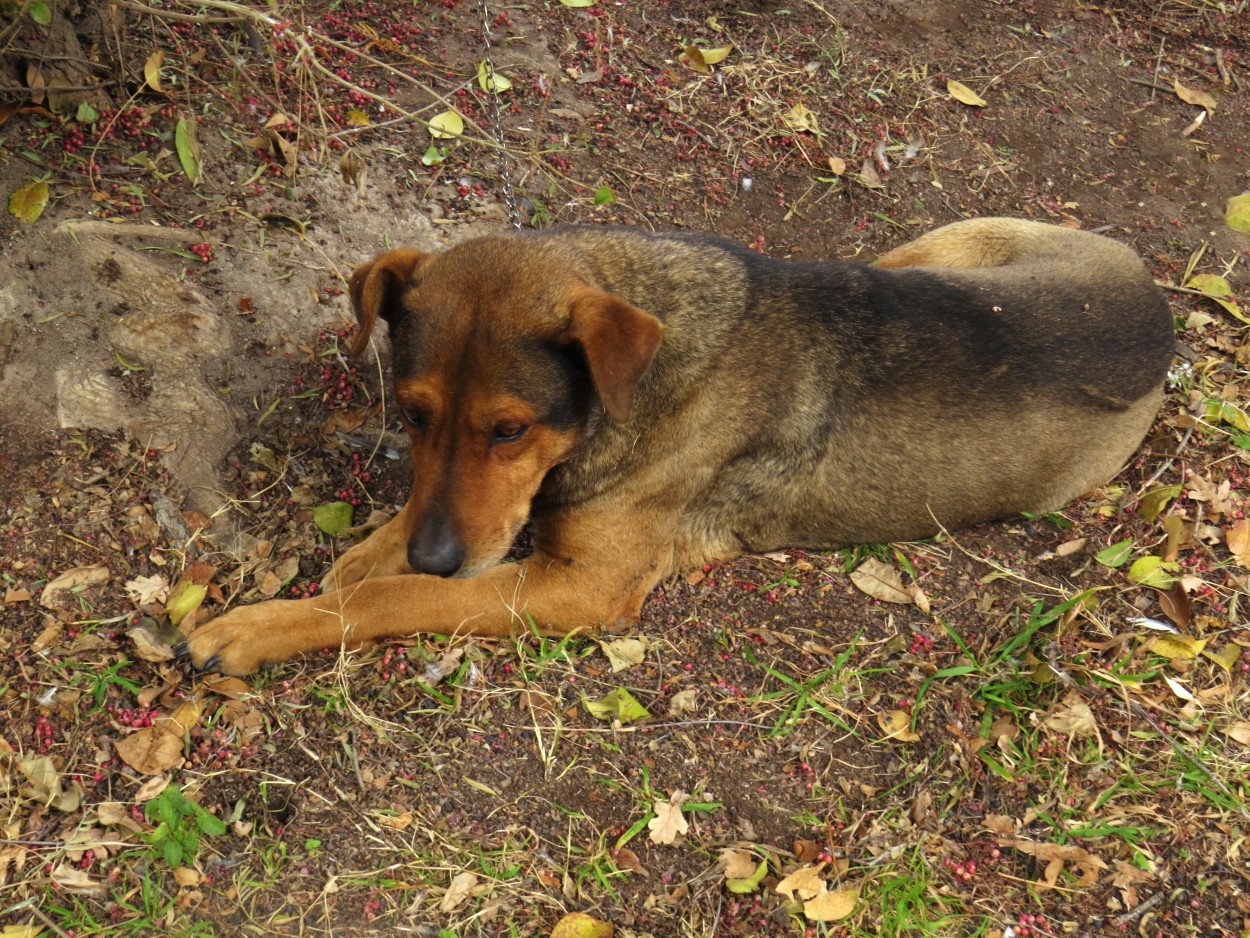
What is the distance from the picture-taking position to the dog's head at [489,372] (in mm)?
3869

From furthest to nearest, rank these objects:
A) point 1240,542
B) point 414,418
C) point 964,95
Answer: point 964,95 < point 1240,542 < point 414,418

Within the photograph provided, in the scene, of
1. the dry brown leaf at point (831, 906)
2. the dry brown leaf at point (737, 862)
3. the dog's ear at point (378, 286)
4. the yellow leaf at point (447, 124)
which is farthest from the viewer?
the yellow leaf at point (447, 124)

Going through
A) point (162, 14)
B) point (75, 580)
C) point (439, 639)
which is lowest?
point (439, 639)

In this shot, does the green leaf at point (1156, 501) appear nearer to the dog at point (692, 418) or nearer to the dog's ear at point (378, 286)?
the dog at point (692, 418)

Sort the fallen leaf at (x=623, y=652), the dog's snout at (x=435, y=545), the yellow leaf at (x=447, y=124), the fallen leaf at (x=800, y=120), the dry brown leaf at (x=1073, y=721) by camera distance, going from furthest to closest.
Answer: the fallen leaf at (x=800, y=120), the yellow leaf at (x=447, y=124), the fallen leaf at (x=623, y=652), the dry brown leaf at (x=1073, y=721), the dog's snout at (x=435, y=545)

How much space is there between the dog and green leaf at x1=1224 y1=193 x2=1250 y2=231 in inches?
109

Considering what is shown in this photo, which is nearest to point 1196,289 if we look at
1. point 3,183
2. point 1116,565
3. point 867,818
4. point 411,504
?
point 1116,565

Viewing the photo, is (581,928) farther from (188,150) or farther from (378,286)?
(188,150)

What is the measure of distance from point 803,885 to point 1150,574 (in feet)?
8.24

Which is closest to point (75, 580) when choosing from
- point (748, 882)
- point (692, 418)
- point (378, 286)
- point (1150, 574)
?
point (378, 286)

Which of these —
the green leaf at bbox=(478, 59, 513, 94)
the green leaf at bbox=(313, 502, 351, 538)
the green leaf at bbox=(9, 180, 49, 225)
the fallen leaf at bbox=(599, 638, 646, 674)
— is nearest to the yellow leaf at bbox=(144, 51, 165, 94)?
the green leaf at bbox=(9, 180, 49, 225)

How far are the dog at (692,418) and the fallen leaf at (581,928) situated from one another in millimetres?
1332

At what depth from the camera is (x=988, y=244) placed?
20.6ft

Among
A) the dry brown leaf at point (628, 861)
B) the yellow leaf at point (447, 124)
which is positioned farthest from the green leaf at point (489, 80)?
the dry brown leaf at point (628, 861)
